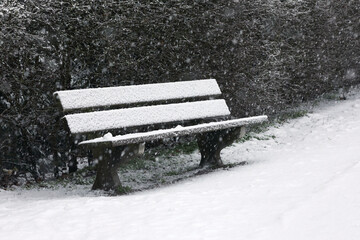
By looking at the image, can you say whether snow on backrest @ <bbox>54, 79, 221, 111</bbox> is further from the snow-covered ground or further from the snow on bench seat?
the snow-covered ground

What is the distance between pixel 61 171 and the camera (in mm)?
6309

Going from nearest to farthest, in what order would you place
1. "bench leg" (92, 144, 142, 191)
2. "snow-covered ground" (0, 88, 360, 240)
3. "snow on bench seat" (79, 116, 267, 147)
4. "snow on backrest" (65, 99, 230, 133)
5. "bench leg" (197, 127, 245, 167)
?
"snow-covered ground" (0, 88, 360, 240) < "snow on bench seat" (79, 116, 267, 147) < "bench leg" (92, 144, 142, 191) < "snow on backrest" (65, 99, 230, 133) < "bench leg" (197, 127, 245, 167)

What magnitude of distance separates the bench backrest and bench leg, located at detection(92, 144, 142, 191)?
0.28m

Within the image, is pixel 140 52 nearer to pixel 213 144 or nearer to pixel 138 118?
pixel 138 118

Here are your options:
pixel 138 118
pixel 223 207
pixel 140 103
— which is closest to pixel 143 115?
pixel 138 118

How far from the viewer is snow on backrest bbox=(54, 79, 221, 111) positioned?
519 centimetres

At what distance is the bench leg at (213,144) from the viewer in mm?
6316

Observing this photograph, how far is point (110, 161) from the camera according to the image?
5.03m

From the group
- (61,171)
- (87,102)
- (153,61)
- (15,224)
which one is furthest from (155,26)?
(15,224)

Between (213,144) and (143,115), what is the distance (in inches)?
45.2

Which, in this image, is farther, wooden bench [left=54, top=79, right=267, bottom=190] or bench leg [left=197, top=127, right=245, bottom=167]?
bench leg [left=197, top=127, right=245, bottom=167]

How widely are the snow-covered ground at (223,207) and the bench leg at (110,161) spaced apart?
288mm

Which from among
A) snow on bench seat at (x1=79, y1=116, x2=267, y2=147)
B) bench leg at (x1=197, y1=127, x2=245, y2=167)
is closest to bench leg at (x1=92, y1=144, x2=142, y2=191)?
snow on bench seat at (x1=79, y1=116, x2=267, y2=147)

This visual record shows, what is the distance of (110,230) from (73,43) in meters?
3.07
